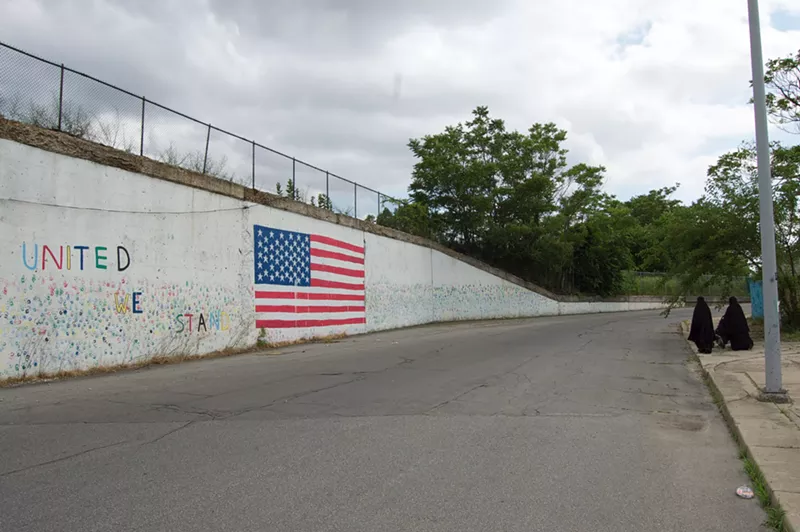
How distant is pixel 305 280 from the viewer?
19406 mm

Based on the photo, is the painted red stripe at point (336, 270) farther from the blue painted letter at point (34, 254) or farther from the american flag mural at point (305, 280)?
the blue painted letter at point (34, 254)

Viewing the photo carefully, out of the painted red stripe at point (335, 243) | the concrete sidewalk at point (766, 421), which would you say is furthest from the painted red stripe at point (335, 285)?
the concrete sidewalk at point (766, 421)

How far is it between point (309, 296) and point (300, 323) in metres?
1.00

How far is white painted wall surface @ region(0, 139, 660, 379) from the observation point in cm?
1085

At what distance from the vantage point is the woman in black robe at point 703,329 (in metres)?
14.2

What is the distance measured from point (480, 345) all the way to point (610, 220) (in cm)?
2494

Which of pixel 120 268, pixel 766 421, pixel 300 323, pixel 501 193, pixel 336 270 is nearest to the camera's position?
pixel 766 421

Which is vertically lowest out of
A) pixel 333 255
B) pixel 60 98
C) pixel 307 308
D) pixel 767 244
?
pixel 307 308

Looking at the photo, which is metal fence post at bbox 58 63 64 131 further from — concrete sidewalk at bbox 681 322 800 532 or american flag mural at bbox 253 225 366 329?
concrete sidewalk at bbox 681 322 800 532

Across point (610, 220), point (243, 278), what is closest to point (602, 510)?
point (243, 278)

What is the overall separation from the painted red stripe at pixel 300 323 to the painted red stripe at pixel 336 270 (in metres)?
1.67

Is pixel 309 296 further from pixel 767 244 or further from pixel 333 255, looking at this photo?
pixel 767 244

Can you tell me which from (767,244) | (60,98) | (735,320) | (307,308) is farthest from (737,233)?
(60,98)

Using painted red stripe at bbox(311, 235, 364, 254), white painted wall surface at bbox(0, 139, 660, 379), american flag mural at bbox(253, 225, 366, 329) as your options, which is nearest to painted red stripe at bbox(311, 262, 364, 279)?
american flag mural at bbox(253, 225, 366, 329)
